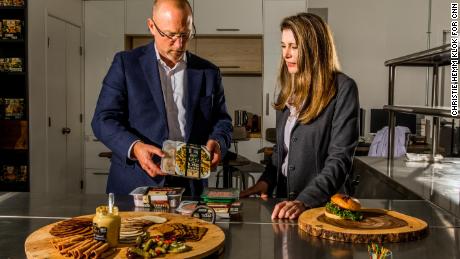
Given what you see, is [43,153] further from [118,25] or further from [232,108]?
[232,108]

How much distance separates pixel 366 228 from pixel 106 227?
0.70 m

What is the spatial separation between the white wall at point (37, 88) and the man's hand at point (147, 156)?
310 centimetres

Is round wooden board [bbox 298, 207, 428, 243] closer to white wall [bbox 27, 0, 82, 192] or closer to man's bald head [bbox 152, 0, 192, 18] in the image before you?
man's bald head [bbox 152, 0, 192, 18]

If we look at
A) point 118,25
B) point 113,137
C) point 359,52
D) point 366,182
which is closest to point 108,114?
point 113,137

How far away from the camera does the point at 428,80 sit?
6.18m

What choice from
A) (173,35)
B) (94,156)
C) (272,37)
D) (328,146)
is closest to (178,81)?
(173,35)

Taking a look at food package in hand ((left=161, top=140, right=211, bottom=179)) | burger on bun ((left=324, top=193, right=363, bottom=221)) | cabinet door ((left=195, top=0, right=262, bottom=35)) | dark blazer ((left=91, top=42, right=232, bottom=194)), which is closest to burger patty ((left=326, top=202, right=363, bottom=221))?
burger on bun ((left=324, top=193, right=363, bottom=221))

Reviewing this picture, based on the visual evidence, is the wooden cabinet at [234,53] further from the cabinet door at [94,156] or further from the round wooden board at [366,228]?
the round wooden board at [366,228]

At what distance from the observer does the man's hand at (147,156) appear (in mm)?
1856

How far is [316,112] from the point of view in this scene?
1.98 metres

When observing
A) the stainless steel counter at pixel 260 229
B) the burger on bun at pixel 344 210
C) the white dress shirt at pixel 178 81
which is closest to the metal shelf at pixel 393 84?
the stainless steel counter at pixel 260 229

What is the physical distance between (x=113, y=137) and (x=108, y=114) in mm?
147

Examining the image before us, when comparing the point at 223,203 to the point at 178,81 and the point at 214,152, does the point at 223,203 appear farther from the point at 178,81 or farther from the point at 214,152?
the point at 178,81

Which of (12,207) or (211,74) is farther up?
(211,74)
